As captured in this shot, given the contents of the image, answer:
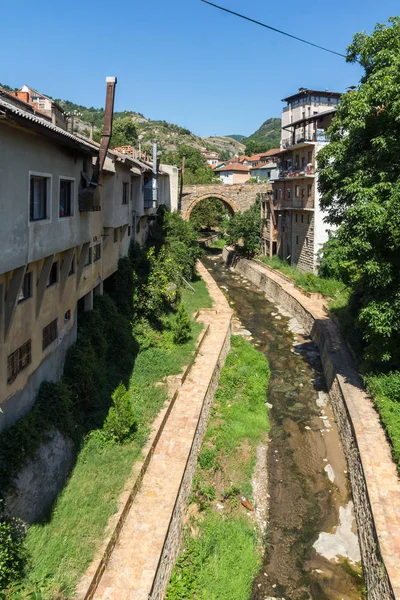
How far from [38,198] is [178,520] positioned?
723 cm

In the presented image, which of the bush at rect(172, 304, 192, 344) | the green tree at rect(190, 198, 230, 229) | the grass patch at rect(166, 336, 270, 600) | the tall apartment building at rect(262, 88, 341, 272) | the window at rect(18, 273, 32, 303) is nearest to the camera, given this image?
the grass patch at rect(166, 336, 270, 600)

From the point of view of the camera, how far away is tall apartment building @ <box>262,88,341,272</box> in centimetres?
3209

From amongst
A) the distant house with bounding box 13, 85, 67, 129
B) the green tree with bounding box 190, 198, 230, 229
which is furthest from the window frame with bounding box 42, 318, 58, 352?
the green tree with bounding box 190, 198, 230, 229

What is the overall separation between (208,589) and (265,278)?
2702 cm

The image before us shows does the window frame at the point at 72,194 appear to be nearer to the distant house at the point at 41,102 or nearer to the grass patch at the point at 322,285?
the distant house at the point at 41,102

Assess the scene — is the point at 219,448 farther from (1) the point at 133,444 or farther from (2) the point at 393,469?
(2) the point at 393,469

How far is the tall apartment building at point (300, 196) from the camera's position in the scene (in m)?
32.1

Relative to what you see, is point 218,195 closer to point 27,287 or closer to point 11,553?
point 27,287

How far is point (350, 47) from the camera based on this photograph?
14719 mm

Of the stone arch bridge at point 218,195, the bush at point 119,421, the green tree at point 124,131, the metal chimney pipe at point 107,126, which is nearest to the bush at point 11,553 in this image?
the bush at point 119,421

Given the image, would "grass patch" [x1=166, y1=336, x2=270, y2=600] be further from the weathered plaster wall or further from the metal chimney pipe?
the metal chimney pipe

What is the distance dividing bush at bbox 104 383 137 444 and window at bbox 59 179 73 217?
4462 mm

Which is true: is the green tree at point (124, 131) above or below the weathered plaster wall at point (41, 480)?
above

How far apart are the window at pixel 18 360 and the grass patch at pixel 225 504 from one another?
501 centimetres
